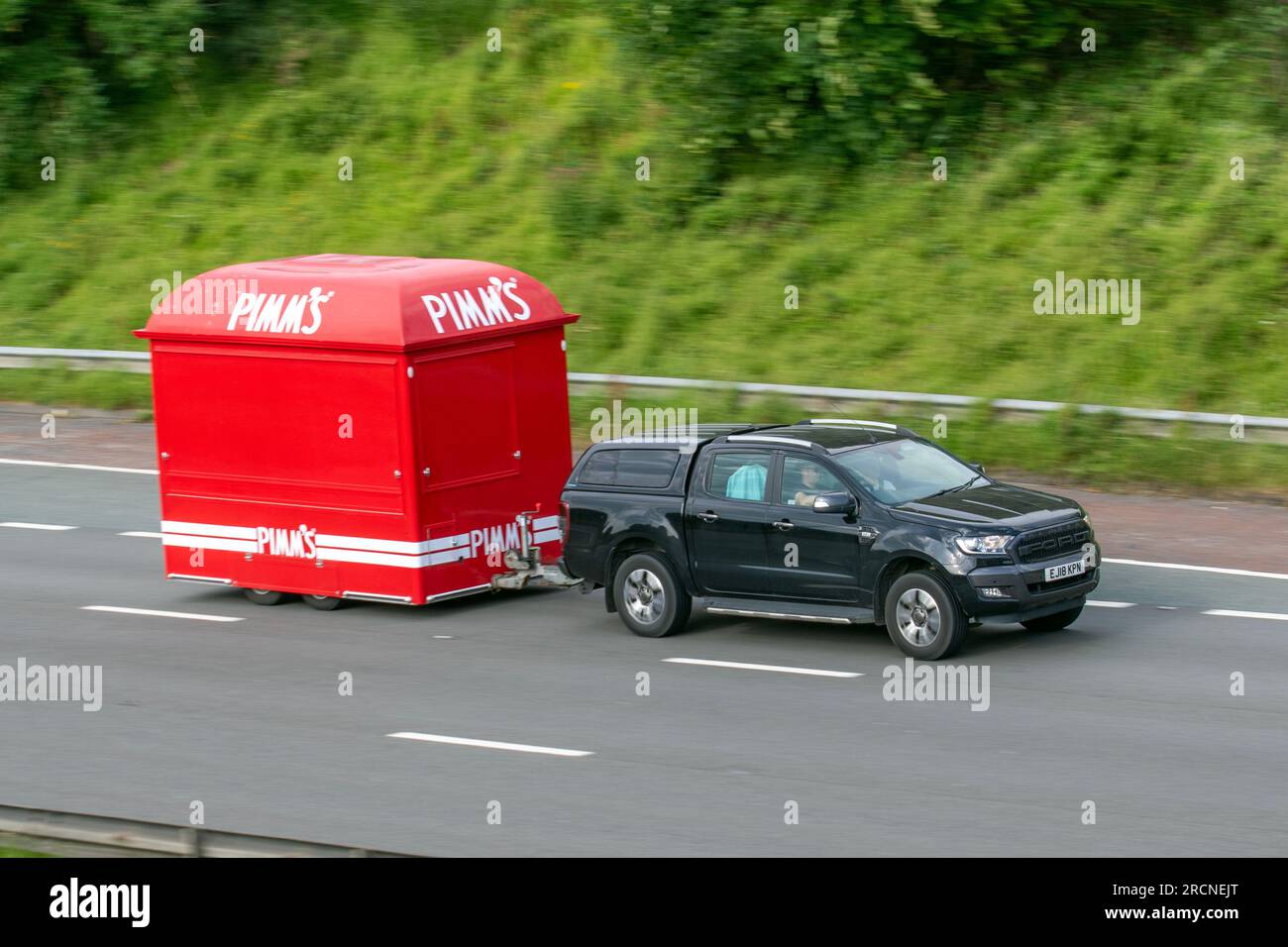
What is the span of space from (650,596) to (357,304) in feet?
11.7

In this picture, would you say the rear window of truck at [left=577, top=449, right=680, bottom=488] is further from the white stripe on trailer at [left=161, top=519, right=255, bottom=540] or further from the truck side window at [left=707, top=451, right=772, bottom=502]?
the white stripe on trailer at [left=161, top=519, right=255, bottom=540]

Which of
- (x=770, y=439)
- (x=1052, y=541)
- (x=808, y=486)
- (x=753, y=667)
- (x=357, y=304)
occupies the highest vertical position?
(x=357, y=304)

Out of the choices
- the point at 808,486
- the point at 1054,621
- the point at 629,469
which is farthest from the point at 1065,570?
the point at 629,469

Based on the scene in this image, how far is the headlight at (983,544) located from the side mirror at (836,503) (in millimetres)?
984

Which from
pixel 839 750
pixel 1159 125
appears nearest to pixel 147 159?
pixel 1159 125

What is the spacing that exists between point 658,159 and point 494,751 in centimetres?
1709

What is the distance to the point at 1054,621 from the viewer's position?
1470 centimetres

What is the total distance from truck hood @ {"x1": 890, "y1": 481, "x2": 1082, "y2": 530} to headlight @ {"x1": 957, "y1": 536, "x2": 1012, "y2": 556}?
0.14m

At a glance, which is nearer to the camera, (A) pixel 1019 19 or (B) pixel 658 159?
(A) pixel 1019 19

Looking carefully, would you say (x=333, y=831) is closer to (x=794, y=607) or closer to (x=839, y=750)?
(x=839, y=750)

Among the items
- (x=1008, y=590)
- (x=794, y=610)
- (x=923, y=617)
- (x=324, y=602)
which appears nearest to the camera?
(x=1008, y=590)

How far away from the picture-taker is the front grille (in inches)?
541

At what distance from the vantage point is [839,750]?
1189 cm

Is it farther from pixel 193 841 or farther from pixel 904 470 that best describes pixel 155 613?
pixel 193 841
